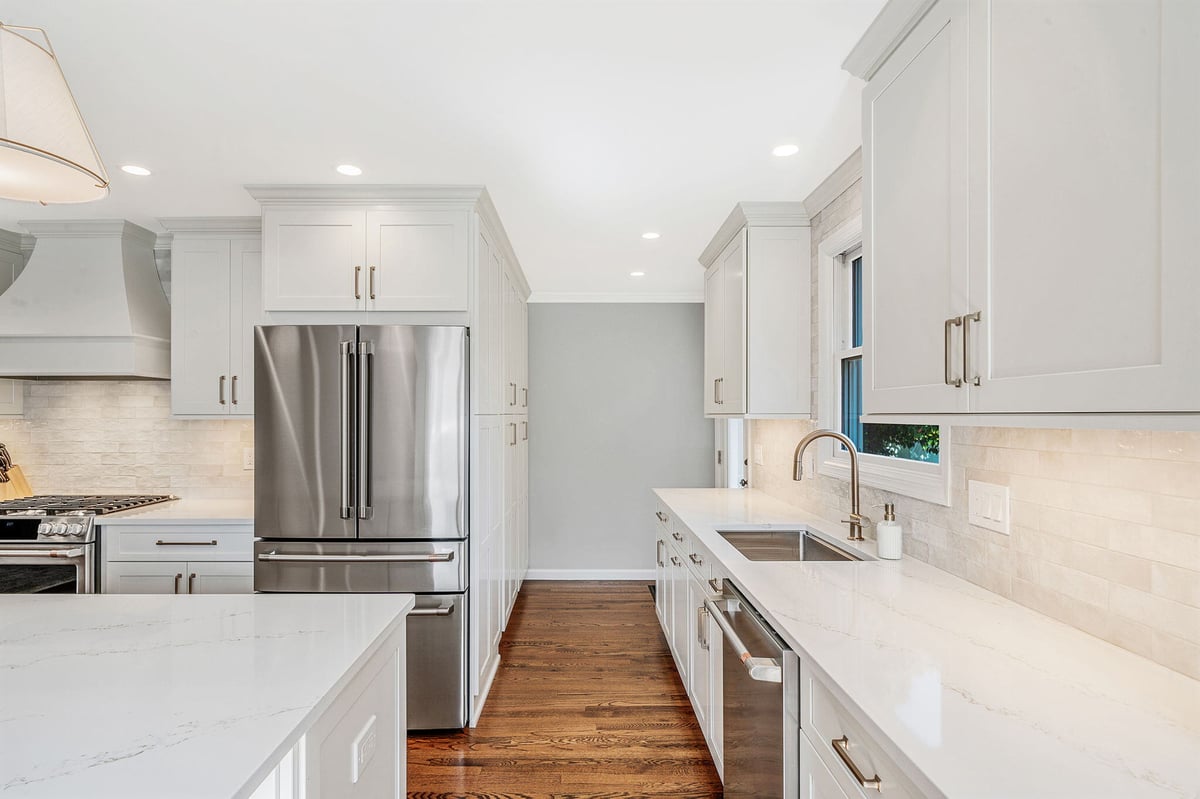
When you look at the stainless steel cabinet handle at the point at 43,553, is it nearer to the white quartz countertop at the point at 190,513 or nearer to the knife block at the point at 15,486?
the white quartz countertop at the point at 190,513

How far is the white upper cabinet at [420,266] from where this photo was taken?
9.14 ft

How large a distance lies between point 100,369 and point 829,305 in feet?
12.2

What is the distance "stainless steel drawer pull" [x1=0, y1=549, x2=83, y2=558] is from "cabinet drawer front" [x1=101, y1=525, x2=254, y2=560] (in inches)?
4.8

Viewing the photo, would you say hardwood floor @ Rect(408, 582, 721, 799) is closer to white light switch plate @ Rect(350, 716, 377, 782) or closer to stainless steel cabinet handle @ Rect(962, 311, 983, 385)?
white light switch plate @ Rect(350, 716, 377, 782)

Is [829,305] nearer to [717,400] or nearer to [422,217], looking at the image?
[717,400]

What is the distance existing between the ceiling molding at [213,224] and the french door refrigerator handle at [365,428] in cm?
120

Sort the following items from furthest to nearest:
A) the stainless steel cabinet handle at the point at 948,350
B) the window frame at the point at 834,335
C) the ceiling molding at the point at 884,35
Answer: the window frame at the point at 834,335 < the ceiling molding at the point at 884,35 < the stainless steel cabinet handle at the point at 948,350

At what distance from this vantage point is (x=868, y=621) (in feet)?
4.68

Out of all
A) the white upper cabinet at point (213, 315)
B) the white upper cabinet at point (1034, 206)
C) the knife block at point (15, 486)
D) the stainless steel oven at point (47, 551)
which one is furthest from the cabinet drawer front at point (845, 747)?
the knife block at point (15, 486)

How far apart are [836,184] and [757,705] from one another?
208cm

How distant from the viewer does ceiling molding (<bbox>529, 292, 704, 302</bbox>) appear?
5.16 m

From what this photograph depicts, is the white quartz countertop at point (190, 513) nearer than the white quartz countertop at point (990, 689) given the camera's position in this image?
No

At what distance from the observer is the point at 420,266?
279 centimetres

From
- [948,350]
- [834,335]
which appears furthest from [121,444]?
[948,350]
